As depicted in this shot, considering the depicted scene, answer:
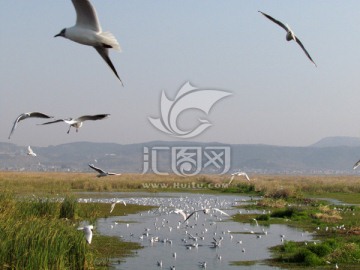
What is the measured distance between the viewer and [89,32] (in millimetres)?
6648

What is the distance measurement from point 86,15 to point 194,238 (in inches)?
590

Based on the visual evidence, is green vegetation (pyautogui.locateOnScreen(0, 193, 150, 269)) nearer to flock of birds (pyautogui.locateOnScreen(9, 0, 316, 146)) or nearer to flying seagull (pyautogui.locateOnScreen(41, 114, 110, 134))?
flying seagull (pyautogui.locateOnScreen(41, 114, 110, 134))

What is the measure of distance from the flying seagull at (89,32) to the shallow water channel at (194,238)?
32.3 ft

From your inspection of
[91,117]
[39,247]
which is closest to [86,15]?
[91,117]

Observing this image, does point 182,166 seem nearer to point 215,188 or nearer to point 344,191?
point 215,188

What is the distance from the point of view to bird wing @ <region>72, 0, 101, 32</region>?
653 centimetres

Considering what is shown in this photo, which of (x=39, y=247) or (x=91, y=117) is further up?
(x=91, y=117)

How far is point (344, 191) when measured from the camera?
166 feet

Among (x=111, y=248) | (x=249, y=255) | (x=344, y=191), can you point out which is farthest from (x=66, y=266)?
(x=344, y=191)

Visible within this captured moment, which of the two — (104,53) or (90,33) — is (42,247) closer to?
(104,53)

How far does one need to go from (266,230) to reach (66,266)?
12696 mm

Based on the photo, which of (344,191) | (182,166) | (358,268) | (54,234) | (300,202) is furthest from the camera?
(182,166)

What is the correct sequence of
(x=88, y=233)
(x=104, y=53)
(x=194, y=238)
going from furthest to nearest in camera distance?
(x=194, y=238) < (x=88, y=233) < (x=104, y=53)

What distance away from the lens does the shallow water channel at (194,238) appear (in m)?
16.6
